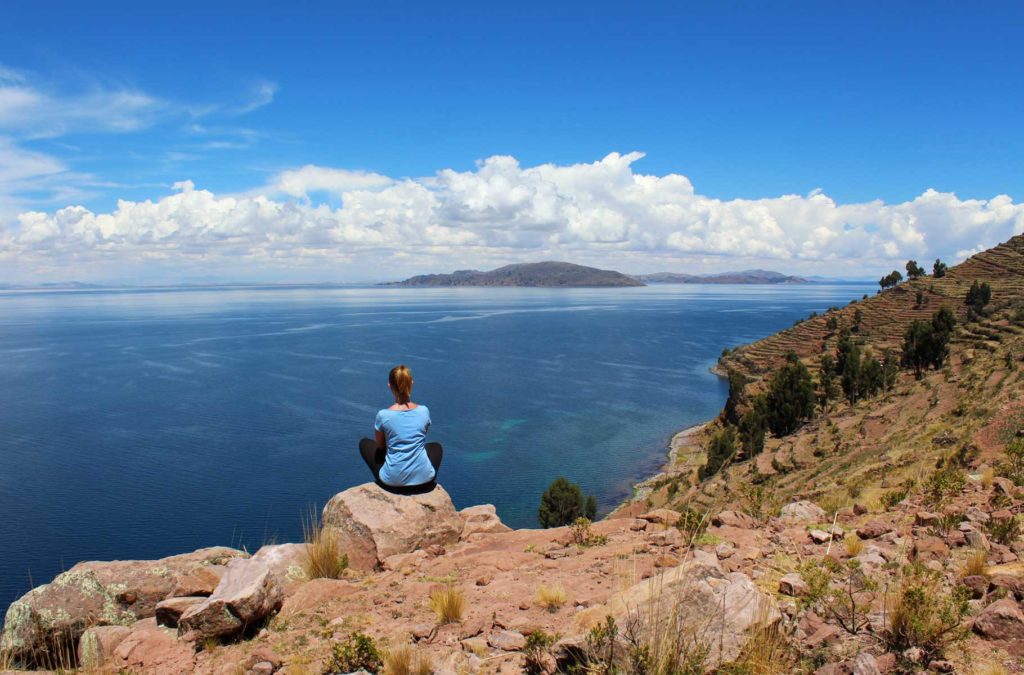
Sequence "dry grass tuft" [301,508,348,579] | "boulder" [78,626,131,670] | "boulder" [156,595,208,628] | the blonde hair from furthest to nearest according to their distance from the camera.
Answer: "dry grass tuft" [301,508,348,579], the blonde hair, "boulder" [156,595,208,628], "boulder" [78,626,131,670]

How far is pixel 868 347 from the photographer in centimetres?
8325

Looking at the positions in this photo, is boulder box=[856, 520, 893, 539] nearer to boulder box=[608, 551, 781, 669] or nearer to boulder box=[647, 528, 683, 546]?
boulder box=[647, 528, 683, 546]

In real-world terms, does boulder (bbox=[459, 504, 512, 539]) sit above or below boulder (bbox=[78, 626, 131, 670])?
below

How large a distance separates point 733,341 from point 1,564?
453 feet

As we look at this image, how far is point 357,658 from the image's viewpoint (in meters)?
5.88

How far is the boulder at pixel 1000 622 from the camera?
16.4 feet

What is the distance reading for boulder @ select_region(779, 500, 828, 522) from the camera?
945cm

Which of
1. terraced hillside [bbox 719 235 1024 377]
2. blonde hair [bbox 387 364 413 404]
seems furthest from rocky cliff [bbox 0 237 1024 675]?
terraced hillside [bbox 719 235 1024 377]

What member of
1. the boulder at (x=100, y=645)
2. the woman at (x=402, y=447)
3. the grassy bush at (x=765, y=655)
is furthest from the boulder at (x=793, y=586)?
the boulder at (x=100, y=645)

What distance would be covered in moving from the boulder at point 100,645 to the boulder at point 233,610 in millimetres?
845

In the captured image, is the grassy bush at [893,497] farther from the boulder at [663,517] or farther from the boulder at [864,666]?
the boulder at [864,666]

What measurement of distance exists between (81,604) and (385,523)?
4248 mm

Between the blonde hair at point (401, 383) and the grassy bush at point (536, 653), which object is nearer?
the grassy bush at point (536, 653)

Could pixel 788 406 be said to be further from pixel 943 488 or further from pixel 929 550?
pixel 929 550
